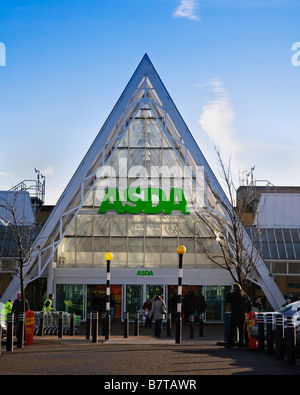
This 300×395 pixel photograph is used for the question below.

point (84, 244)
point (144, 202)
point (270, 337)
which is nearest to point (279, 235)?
point (144, 202)

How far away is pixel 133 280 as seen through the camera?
40.1 meters

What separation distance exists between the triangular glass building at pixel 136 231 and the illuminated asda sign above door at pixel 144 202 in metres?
0.06

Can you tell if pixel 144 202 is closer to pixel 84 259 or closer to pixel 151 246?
pixel 151 246

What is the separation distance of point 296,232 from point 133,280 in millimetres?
10387

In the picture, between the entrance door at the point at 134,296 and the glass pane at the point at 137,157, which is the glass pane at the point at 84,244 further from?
the glass pane at the point at 137,157

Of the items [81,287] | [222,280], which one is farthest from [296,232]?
[81,287]

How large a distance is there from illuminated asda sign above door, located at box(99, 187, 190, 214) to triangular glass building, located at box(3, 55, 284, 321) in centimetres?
6

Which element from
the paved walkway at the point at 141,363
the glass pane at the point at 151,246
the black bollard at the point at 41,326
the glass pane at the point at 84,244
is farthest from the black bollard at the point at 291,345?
the glass pane at the point at 84,244

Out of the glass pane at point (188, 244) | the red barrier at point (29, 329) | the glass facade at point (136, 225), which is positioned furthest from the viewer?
the glass pane at point (188, 244)

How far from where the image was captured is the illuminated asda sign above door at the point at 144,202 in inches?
1561

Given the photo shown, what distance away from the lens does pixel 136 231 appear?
41.4 meters

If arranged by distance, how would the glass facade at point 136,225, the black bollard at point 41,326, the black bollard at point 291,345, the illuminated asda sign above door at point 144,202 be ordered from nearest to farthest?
the black bollard at point 291,345
the black bollard at point 41,326
the illuminated asda sign above door at point 144,202
the glass facade at point 136,225

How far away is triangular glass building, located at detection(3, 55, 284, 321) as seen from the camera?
129 feet

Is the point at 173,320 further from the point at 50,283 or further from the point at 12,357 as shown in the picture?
the point at 12,357
